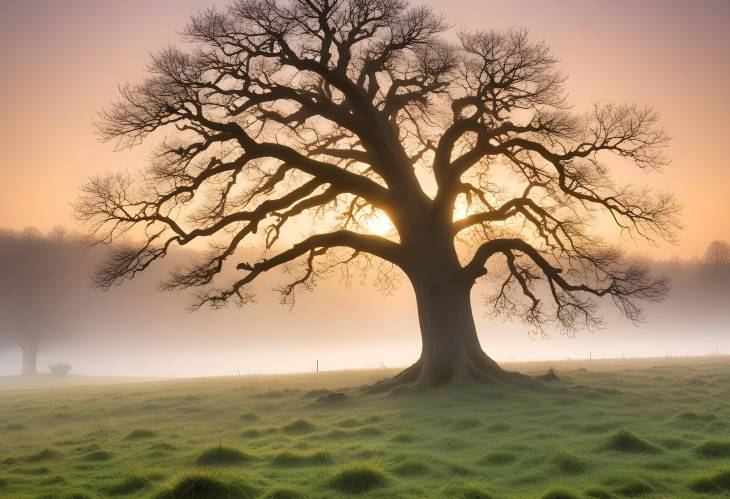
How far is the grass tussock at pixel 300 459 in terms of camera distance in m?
13.0

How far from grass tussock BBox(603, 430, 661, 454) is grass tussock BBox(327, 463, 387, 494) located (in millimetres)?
5030

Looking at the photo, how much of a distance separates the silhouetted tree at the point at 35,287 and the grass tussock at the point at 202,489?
5867 centimetres

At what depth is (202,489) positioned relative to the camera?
996 cm

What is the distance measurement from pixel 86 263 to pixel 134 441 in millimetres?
54277

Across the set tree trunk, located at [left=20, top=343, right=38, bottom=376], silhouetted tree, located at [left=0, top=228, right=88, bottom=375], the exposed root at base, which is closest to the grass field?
the exposed root at base

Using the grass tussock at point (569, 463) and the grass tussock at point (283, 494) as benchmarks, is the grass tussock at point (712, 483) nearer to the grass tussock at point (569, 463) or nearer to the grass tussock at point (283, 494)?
the grass tussock at point (569, 463)

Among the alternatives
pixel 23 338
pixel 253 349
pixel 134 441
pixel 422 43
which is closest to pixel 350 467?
pixel 134 441

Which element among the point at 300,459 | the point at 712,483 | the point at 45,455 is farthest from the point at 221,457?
the point at 712,483

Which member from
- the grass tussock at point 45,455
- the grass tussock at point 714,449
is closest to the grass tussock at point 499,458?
the grass tussock at point 714,449

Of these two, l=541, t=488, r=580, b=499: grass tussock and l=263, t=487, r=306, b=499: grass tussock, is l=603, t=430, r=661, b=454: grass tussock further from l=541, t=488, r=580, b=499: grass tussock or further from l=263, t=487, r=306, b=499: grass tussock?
l=263, t=487, r=306, b=499: grass tussock

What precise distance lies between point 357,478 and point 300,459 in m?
2.66

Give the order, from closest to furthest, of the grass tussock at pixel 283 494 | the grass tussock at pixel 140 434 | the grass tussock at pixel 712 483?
the grass tussock at pixel 712 483 < the grass tussock at pixel 283 494 < the grass tussock at pixel 140 434

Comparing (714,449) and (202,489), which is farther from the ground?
(202,489)

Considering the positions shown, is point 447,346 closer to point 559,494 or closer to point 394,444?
point 394,444
